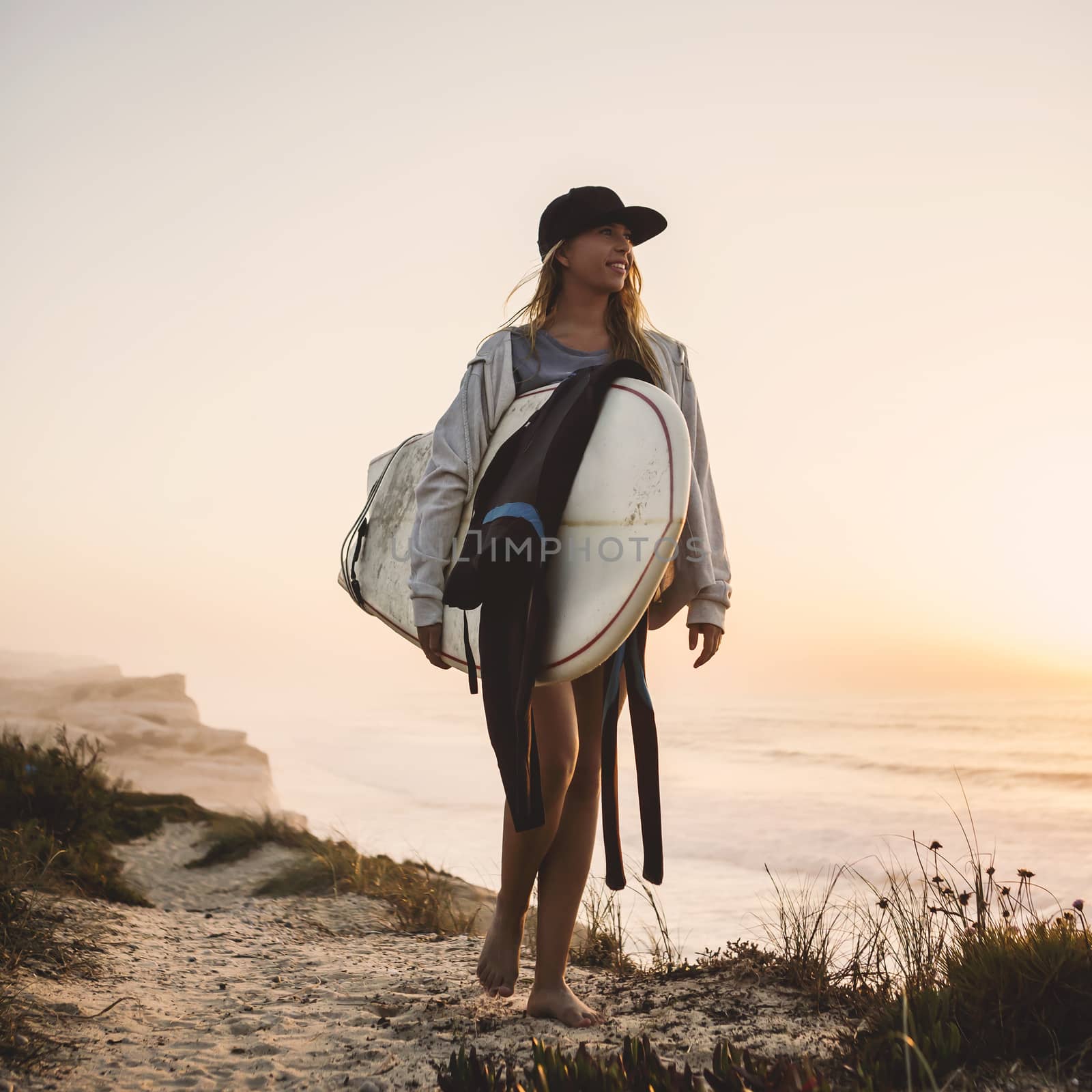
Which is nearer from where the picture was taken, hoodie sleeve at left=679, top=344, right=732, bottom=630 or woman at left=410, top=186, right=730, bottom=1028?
woman at left=410, top=186, right=730, bottom=1028

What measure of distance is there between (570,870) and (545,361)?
1502 mm

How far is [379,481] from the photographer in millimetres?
3299

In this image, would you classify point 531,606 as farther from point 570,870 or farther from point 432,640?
point 570,870

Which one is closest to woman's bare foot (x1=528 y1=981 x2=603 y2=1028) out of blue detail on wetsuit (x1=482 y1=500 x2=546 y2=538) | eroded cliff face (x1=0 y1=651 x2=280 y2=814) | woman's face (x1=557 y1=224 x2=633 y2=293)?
blue detail on wetsuit (x1=482 y1=500 x2=546 y2=538)

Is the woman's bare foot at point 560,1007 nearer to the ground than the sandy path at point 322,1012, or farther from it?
farther from it

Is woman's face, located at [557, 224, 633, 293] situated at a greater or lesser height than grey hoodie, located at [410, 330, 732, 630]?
greater

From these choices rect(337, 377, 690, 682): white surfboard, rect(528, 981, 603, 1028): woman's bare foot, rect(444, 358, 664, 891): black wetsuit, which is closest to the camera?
rect(337, 377, 690, 682): white surfboard

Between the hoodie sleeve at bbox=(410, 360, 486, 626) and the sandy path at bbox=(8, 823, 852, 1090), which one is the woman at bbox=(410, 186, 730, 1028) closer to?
the hoodie sleeve at bbox=(410, 360, 486, 626)

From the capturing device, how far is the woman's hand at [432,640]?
270 cm

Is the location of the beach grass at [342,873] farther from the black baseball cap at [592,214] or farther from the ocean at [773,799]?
the black baseball cap at [592,214]

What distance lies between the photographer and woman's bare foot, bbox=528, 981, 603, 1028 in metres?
2.49

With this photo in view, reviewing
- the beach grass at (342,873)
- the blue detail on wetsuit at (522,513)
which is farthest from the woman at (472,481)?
the beach grass at (342,873)

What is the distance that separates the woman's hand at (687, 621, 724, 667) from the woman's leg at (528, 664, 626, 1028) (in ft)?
0.78

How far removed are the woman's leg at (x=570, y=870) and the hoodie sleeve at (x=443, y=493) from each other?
0.51 meters
